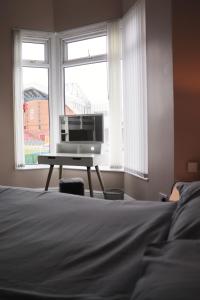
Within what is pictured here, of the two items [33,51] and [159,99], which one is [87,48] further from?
[159,99]

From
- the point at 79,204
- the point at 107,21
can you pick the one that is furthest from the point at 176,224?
the point at 107,21

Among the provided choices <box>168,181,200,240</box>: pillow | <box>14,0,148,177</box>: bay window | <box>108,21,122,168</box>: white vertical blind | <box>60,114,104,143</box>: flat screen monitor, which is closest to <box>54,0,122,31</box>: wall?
<box>14,0,148,177</box>: bay window

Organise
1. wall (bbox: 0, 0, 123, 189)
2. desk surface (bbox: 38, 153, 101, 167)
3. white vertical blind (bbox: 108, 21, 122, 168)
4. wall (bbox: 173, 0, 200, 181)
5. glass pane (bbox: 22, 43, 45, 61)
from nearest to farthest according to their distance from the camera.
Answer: wall (bbox: 173, 0, 200, 181) < desk surface (bbox: 38, 153, 101, 167) < white vertical blind (bbox: 108, 21, 122, 168) < wall (bbox: 0, 0, 123, 189) < glass pane (bbox: 22, 43, 45, 61)

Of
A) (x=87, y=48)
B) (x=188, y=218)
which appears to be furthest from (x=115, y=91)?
(x=188, y=218)

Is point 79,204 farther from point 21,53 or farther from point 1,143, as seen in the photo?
point 21,53

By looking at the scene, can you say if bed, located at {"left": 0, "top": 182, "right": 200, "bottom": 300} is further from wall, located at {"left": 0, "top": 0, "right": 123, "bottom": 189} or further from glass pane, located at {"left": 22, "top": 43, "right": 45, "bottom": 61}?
glass pane, located at {"left": 22, "top": 43, "right": 45, "bottom": 61}

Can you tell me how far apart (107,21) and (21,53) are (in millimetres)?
1420

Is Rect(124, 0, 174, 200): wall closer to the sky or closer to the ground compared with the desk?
closer to the sky

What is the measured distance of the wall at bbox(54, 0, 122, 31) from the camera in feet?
14.9

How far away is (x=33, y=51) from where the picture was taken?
17.0 feet

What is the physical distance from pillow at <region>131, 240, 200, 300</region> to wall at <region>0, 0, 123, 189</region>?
12.0ft

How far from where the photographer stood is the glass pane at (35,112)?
5.15 metres

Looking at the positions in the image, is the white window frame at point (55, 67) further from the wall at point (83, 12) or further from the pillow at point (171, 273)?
the pillow at point (171, 273)

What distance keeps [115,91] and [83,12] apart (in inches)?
53.9
